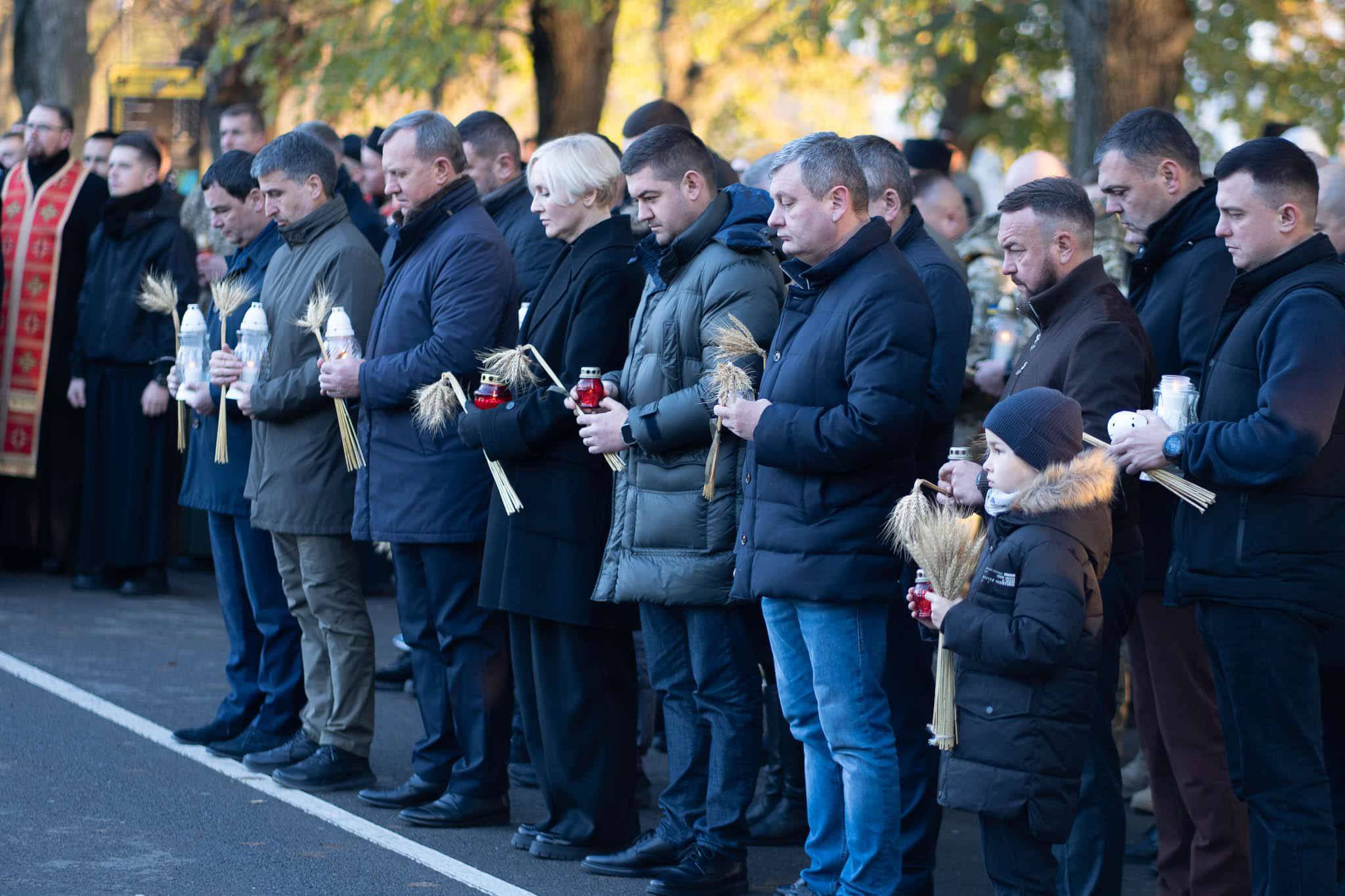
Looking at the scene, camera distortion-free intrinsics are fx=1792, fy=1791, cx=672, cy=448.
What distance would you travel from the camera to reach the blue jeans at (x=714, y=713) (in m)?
5.52

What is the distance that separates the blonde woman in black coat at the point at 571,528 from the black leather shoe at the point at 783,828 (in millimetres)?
545

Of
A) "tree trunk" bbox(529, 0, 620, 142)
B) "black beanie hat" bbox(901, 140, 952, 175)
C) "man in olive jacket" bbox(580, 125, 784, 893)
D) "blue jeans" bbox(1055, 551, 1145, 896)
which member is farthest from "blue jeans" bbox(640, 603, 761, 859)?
"tree trunk" bbox(529, 0, 620, 142)

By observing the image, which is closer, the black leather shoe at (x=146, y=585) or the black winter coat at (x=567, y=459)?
the black winter coat at (x=567, y=459)

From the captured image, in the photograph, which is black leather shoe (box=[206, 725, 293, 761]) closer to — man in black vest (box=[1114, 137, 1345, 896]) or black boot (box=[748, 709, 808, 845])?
black boot (box=[748, 709, 808, 845])

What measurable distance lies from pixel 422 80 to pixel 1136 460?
45.4 feet

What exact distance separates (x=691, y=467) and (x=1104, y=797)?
1.54 metres

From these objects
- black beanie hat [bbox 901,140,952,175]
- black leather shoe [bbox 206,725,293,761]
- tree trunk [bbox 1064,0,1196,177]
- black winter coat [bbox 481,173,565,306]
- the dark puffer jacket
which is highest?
tree trunk [bbox 1064,0,1196,177]

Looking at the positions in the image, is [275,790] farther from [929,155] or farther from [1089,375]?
[929,155]

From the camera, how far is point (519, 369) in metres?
5.80

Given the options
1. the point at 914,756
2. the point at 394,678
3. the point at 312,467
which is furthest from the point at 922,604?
the point at 394,678

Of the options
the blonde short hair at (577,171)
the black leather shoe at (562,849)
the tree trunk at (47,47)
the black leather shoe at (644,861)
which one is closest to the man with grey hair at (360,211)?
the blonde short hair at (577,171)

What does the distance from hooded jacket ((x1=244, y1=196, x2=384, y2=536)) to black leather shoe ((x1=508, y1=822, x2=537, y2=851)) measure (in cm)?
130

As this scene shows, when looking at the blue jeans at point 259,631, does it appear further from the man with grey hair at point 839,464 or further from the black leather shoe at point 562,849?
the man with grey hair at point 839,464

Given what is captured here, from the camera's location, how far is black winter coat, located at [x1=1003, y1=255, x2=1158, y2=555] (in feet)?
15.8
